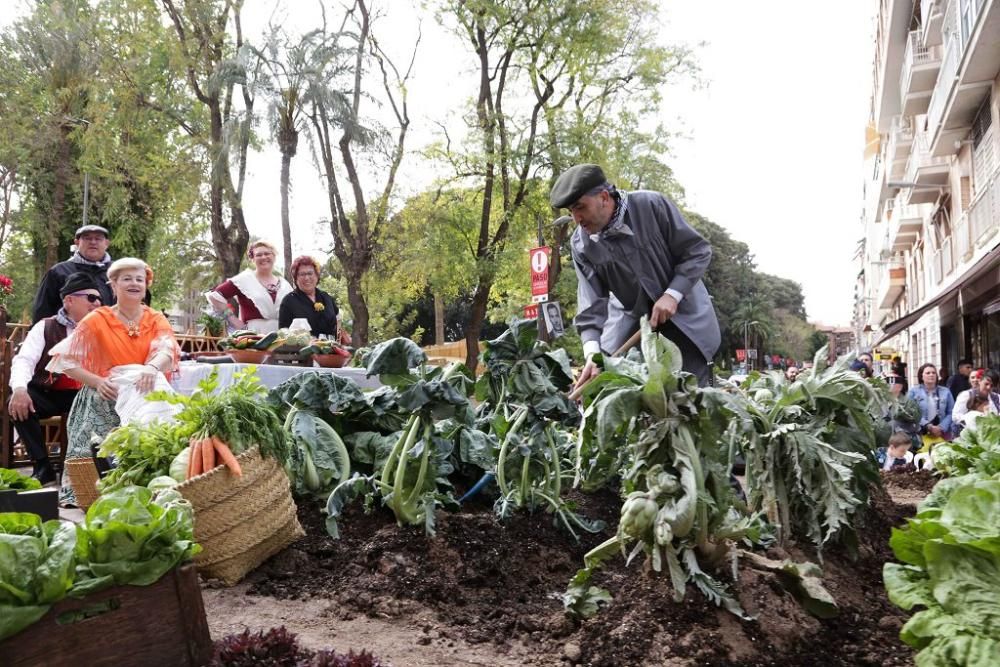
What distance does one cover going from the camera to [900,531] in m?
2.31

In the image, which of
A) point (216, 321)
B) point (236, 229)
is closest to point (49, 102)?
point (236, 229)

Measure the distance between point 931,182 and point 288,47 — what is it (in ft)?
68.2

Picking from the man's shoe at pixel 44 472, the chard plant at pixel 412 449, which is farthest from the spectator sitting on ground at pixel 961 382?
the man's shoe at pixel 44 472

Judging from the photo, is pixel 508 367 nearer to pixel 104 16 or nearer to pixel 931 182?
pixel 104 16

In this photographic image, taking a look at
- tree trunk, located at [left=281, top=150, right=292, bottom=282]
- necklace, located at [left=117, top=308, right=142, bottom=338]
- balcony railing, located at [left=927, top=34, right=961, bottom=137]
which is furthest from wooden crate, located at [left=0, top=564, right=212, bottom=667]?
balcony railing, located at [left=927, top=34, right=961, bottom=137]

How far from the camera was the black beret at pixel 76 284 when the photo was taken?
638cm

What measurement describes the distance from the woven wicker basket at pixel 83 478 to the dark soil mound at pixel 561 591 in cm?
150

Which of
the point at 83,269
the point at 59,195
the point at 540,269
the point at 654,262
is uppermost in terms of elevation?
the point at 59,195

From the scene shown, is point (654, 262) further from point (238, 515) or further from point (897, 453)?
point (897, 453)

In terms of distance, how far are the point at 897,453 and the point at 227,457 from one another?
27.3 ft

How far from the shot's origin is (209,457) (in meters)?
3.47

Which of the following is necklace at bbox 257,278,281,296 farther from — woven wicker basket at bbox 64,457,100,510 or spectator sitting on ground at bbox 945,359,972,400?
spectator sitting on ground at bbox 945,359,972,400

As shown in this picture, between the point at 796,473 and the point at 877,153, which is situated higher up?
the point at 877,153

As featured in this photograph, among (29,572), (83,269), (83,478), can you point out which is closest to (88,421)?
(83,478)
